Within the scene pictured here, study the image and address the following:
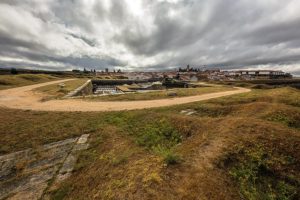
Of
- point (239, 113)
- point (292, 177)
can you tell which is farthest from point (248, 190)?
point (239, 113)

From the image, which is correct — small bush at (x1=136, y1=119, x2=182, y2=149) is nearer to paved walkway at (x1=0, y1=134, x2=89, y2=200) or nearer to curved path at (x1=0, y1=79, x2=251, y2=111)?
paved walkway at (x1=0, y1=134, x2=89, y2=200)

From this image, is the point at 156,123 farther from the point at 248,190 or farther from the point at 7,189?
the point at 7,189

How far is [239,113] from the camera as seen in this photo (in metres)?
10.1

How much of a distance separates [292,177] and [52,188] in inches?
259

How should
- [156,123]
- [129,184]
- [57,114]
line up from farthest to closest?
[57,114], [156,123], [129,184]

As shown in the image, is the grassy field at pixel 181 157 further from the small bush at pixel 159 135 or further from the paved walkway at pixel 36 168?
the paved walkway at pixel 36 168

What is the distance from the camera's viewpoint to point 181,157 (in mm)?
5117

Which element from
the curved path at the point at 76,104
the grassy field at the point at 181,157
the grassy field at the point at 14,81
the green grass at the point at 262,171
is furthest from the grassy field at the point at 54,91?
the green grass at the point at 262,171

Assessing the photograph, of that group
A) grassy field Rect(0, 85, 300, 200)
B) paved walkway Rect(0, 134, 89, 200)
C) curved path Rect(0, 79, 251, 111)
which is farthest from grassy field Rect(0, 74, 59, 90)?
grassy field Rect(0, 85, 300, 200)

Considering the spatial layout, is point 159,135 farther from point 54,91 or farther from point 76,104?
point 54,91

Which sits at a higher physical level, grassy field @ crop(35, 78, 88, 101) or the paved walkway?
grassy field @ crop(35, 78, 88, 101)

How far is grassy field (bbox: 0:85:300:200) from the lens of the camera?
4.14 meters

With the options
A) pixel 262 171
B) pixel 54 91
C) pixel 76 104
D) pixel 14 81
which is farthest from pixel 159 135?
pixel 14 81

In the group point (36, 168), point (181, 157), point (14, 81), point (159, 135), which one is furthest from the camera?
point (14, 81)
